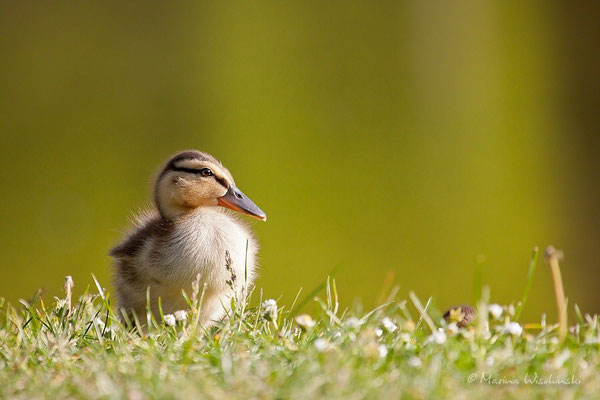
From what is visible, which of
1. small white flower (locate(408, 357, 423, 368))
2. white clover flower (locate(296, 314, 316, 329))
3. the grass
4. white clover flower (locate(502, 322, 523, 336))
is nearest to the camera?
the grass

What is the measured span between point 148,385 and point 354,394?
1.43ft

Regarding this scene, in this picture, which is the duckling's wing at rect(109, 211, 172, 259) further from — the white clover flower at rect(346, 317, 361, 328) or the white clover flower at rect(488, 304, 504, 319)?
the white clover flower at rect(488, 304, 504, 319)

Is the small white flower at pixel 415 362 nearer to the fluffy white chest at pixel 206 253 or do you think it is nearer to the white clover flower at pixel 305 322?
the white clover flower at pixel 305 322

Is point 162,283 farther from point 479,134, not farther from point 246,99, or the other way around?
point 479,134

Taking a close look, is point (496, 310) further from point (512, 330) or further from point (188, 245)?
point (188, 245)

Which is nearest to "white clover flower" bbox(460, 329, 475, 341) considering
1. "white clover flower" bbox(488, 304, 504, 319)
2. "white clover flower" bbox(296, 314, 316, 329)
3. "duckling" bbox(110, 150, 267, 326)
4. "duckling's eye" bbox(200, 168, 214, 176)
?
"white clover flower" bbox(488, 304, 504, 319)

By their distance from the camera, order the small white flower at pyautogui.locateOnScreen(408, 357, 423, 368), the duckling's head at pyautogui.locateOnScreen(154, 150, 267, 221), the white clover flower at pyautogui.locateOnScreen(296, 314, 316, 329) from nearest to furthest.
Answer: the small white flower at pyautogui.locateOnScreen(408, 357, 423, 368) < the white clover flower at pyautogui.locateOnScreen(296, 314, 316, 329) < the duckling's head at pyautogui.locateOnScreen(154, 150, 267, 221)

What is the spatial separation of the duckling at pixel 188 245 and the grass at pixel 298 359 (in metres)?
0.34

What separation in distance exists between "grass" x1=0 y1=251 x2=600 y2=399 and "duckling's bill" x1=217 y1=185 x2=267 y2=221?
0.65 metres

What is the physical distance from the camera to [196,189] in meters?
3.31

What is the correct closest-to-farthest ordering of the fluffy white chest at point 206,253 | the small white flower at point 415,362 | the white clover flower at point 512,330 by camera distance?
the small white flower at point 415,362, the white clover flower at point 512,330, the fluffy white chest at point 206,253

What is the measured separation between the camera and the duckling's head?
10.9 ft

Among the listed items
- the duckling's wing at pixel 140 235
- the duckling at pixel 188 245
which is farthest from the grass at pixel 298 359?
the duckling's wing at pixel 140 235

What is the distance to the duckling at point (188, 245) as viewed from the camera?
306 cm
